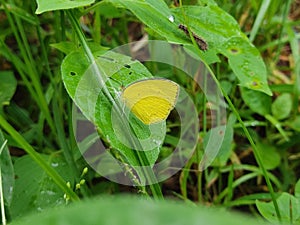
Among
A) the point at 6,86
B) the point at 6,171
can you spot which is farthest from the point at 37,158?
the point at 6,86

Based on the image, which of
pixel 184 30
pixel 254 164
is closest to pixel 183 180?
pixel 254 164

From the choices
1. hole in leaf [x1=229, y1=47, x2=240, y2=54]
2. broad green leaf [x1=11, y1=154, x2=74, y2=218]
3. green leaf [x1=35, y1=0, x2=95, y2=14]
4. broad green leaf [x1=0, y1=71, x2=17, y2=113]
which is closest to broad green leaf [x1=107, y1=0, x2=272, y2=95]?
hole in leaf [x1=229, y1=47, x2=240, y2=54]

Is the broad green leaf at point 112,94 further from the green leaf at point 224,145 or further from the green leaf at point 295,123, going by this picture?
the green leaf at point 295,123

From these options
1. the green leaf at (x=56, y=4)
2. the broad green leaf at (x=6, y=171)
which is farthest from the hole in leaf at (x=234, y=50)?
the broad green leaf at (x=6, y=171)

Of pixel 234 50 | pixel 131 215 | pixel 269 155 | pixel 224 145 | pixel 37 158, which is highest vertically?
pixel 131 215

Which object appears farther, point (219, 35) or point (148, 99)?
point (219, 35)

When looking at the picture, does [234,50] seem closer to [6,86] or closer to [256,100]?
[256,100]
